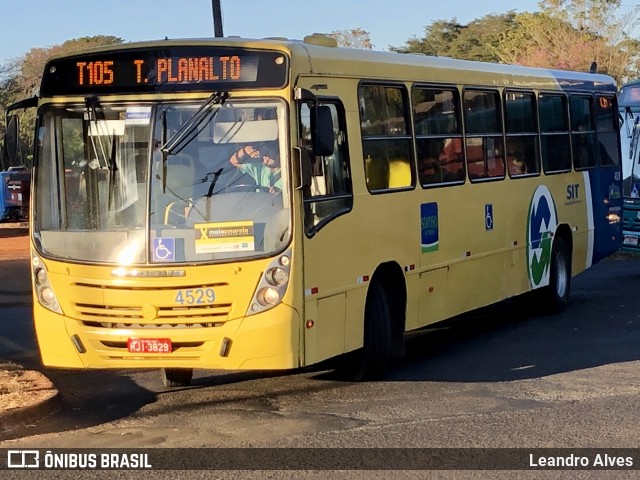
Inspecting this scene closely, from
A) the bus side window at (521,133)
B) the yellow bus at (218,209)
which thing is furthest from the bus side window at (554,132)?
the yellow bus at (218,209)

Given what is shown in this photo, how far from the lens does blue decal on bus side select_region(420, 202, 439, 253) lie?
1116cm

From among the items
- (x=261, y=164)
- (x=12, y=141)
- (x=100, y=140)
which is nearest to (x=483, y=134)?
(x=261, y=164)

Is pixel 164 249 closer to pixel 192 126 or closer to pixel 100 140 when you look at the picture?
pixel 192 126

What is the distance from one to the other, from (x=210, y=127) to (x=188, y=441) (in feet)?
8.00

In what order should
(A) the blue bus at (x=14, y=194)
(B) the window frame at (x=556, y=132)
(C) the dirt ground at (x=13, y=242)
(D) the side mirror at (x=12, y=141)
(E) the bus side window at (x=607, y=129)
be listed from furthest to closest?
(A) the blue bus at (x=14, y=194) → (C) the dirt ground at (x=13, y=242) → (E) the bus side window at (x=607, y=129) → (B) the window frame at (x=556, y=132) → (D) the side mirror at (x=12, y=141)

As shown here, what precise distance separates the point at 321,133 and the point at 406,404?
7.36ft

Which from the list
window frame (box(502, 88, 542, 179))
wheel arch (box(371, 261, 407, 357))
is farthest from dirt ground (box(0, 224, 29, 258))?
wheel arch (box(371, 261, 407, 357))

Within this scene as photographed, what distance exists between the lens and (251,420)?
8711 mm

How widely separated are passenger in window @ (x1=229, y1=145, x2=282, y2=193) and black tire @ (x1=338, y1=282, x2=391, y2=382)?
5.81ft

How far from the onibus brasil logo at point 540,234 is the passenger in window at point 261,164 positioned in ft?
19.4

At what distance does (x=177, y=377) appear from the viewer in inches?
412

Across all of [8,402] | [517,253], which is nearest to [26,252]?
[517,253]

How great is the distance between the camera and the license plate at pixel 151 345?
8828 mm

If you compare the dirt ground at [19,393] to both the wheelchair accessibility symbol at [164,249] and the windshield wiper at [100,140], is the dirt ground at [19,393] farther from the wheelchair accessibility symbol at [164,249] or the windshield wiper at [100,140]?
the windshield wiper at [100,140]
